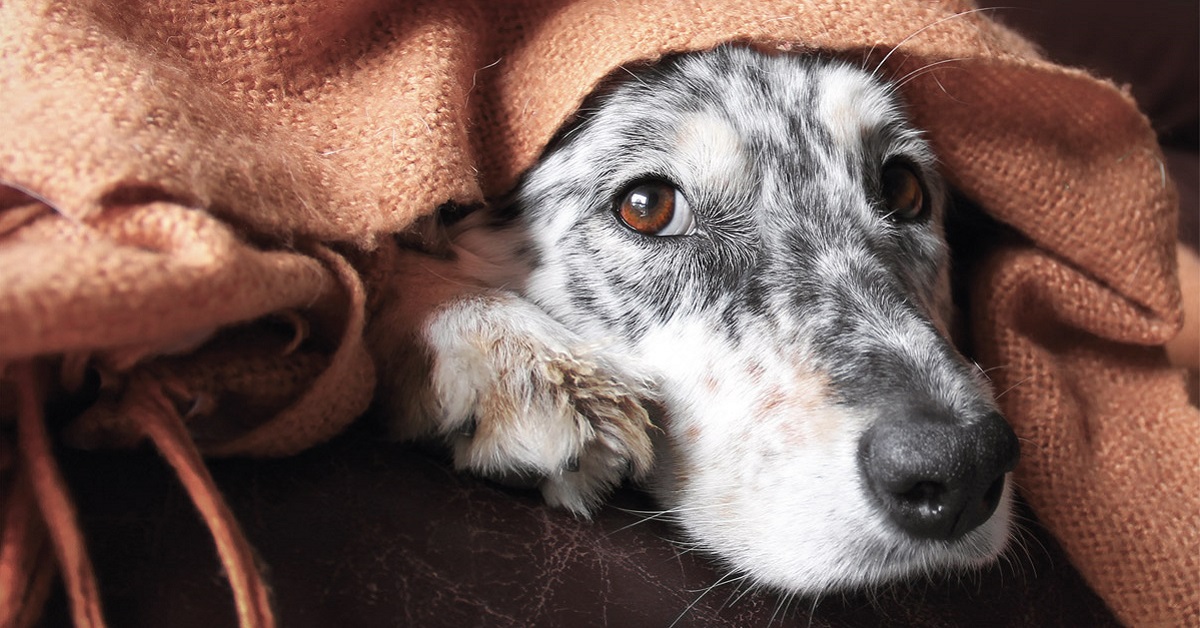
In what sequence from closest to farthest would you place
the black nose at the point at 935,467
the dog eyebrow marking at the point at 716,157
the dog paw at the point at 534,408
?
the black nose at the point at 935,467 < the dog paw at the point at 534,408 < the dog eyebrow marking at the point at 716,157

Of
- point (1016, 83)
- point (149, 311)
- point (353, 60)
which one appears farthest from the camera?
point (1016, 83)

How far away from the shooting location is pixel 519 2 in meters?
1.36

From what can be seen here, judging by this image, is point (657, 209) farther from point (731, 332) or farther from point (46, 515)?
point (46, 515)

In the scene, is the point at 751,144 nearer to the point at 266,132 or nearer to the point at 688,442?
the point at 688,442

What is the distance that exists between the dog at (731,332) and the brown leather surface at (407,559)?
0.05 meters

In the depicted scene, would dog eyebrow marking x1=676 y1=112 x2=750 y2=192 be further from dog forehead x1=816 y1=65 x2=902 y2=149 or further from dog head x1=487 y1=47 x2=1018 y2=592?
dog forehead x1=816 y1=65 x2=902 y2=149

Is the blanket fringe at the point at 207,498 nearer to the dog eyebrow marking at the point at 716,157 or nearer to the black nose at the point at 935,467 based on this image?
the black nose at the point at 935,467

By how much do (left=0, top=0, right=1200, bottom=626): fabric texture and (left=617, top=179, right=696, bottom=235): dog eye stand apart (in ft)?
0.56

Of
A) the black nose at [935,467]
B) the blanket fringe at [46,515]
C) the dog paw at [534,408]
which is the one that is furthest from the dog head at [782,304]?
the blanket fringe at [46,515]

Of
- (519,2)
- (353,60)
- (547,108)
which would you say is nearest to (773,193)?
(547,108)

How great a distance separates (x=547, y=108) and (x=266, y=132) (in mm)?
382

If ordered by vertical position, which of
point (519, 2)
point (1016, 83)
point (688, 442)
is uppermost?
point (519, 2)

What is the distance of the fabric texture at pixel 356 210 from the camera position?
0.78 meters

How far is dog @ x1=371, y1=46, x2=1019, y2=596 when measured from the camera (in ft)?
3.33
